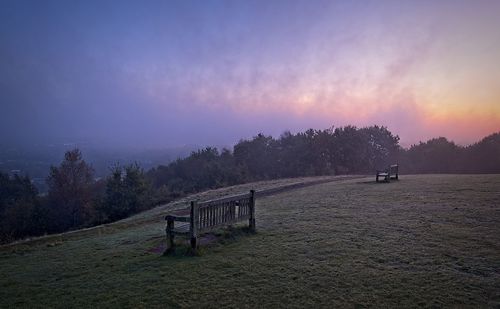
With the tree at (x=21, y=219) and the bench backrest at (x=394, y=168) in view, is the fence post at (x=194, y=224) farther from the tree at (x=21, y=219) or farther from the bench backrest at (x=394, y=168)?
the tree at (x=21, y=219)

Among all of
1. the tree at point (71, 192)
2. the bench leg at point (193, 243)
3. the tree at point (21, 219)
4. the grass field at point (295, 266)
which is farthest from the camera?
the tree at point (71, 192)

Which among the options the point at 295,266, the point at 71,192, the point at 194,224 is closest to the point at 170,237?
the point at 194,224

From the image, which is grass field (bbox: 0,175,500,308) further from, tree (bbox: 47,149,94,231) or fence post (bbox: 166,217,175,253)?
tree (bbox: 47,149,94,231)

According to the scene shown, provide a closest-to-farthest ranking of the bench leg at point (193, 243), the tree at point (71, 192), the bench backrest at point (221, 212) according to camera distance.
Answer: the bench leg at point (193, 243) < the bench backrest at point (221, 212) < the tree at point (71, 192)

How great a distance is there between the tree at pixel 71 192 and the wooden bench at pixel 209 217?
134 feet

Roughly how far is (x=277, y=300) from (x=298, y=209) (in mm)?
11494

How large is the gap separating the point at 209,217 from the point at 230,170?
51.5 metres

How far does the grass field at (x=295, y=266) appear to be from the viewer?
7.43 metres

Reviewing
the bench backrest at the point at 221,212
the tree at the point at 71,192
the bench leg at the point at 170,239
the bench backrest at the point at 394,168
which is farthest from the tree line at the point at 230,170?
the bench leg at the point at 170,239

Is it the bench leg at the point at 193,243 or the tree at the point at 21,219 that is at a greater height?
the bench leg at the point at 193,243

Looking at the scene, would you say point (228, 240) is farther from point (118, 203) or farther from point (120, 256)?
point (118, 203)

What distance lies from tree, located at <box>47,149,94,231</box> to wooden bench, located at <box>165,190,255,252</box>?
40.7 metres

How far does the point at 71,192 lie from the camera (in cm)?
5028

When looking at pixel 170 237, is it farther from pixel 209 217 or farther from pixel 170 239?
pixel 209 217
